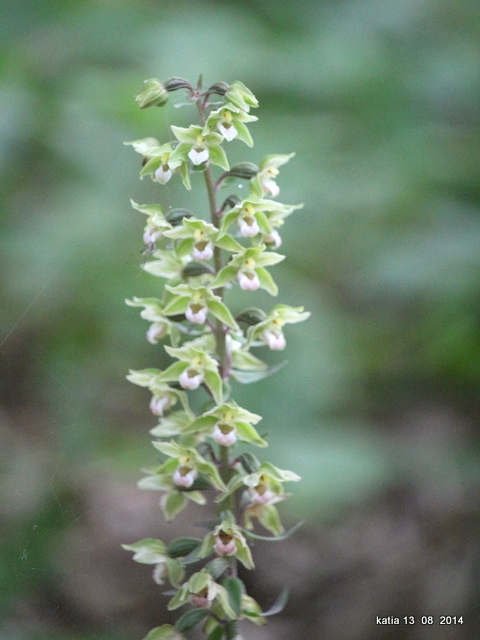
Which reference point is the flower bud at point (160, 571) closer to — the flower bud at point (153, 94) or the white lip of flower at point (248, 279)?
the white lip of flower at point (248, 279)

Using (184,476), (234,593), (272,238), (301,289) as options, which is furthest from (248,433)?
(301,289)

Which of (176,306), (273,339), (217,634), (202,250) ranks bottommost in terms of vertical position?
(217,634)

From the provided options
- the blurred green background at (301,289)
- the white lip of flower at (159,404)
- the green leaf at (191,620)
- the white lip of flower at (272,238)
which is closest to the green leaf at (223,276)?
the white lip of flower at (272,238)

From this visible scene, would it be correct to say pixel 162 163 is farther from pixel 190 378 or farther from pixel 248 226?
pixel 190 378

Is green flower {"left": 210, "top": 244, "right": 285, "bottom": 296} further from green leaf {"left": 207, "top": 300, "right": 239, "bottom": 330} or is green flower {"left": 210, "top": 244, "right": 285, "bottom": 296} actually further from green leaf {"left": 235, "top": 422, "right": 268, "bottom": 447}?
green leaf {"left": 235, "top": 422, "right": 268, "bottom": 447}

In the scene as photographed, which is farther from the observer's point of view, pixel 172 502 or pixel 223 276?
pixel 172 502

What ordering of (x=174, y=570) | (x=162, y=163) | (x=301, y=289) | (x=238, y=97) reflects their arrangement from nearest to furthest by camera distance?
1. (x=238, y=97)
2. (x=162, y=163)
3. (x=174, y=570)
4. (x=301, y=289)

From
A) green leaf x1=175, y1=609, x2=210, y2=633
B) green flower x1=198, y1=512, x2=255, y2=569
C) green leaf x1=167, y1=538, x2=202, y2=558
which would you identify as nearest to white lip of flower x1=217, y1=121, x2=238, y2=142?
green flower x1=198, y1=512, x2=255, y2=569
